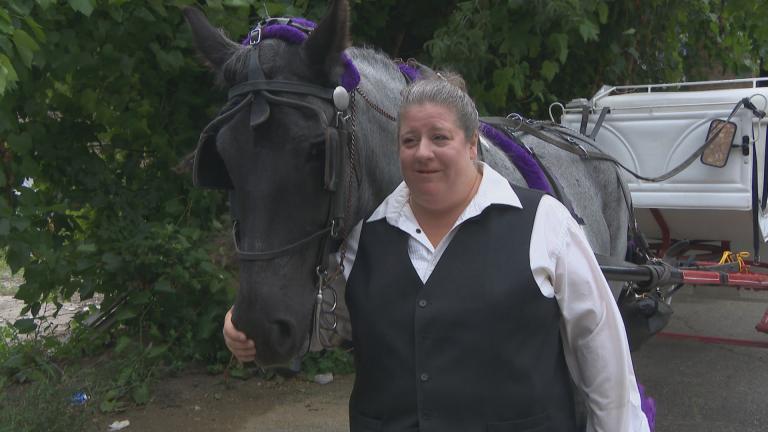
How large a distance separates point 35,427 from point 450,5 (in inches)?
158

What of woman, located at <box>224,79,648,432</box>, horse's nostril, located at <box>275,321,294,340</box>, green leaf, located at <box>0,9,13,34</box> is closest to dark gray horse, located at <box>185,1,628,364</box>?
horse's nostril, located at <box>275,321,294,340</box>

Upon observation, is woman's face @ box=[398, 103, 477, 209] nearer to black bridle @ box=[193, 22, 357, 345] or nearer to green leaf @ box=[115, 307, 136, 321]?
black bridle @ box=[193, 22, 357, 345]

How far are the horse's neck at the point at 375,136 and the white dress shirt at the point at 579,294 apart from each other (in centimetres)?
20

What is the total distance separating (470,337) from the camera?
1.81 metres

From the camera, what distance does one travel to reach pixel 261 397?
16.6 ft

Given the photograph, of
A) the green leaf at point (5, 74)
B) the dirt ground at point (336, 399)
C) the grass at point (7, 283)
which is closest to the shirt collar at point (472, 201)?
the green leaf at point (5, 74)

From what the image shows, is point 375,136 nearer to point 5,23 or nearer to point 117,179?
point 5,23


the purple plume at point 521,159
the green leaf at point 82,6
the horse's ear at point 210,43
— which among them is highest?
the green leaf at point 82,6

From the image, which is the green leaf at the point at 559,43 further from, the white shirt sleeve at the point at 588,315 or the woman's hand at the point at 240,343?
the woman's hand at the point at 240,343

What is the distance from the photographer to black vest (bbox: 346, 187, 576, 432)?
1809mm

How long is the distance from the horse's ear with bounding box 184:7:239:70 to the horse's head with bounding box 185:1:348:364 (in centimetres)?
16

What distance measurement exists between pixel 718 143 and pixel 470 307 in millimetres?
3146

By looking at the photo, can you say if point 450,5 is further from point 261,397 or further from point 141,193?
point 261,397

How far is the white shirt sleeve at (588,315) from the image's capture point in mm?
1850
